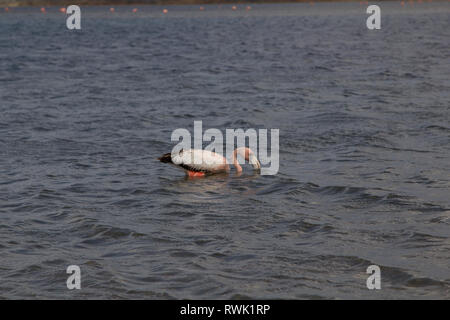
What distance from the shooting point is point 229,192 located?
44.4ft

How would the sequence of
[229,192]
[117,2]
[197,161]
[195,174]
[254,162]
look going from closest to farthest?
1. [229,192]
2. [197,161]
3. [195,174]
4. [254,162]
5. [117,2]

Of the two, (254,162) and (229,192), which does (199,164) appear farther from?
(254,162)

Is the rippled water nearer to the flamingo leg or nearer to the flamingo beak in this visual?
the flamingo leg

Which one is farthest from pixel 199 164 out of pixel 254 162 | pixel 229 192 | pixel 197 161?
pixel 254 162

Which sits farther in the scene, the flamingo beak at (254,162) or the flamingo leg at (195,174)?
the flamingo beak at (254,162)

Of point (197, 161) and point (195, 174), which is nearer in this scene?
point (197, 161)

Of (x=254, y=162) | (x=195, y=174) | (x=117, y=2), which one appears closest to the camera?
(x=195, y=174)

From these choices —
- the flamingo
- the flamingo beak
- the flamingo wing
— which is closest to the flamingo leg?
the flamingo

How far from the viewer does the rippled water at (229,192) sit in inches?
378

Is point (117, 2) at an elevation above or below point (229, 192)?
above

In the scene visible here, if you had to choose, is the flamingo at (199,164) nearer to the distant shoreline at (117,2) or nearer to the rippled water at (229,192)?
the rippled water at (229,192)

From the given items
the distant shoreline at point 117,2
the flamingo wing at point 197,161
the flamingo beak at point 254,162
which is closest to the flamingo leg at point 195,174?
the flamingo wing at point 197,161

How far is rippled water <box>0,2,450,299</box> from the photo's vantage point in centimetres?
960
